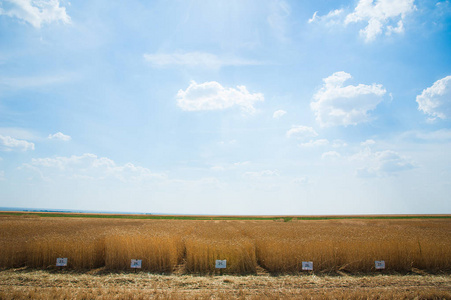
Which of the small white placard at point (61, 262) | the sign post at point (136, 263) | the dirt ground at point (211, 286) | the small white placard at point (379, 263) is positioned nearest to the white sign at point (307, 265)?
the dirt ground at point (211, 286)

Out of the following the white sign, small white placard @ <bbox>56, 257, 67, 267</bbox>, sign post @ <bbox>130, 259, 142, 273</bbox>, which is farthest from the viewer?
small white placard @ <bbox>56, 257, 67, 267</bbox>

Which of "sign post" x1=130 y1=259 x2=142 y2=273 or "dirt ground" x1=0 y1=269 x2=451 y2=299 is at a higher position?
"sign post" x1=130 y1=259 x2=142 y2=273

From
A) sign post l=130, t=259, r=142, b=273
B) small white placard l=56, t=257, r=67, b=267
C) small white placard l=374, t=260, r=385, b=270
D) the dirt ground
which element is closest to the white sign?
the dirt ground

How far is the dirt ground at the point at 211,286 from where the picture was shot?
24.6 feet

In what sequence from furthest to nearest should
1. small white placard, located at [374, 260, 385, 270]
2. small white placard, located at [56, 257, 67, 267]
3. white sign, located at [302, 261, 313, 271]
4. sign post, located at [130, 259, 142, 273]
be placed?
small white placard, located at [374, 260, 385, 270] → small white placard, located at [56, 257, 67, 267] → sign post, located at [130, 259, 142, 273] → white sign, located at [302, 261, 313, 271]

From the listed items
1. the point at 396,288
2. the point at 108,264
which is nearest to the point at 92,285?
the point at 108,264

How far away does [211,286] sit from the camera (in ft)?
28.6

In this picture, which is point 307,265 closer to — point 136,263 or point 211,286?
point 211,286

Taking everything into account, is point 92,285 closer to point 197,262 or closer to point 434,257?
point 197,262

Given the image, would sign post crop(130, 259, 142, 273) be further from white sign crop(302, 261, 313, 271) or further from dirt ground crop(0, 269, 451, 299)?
white sign crop(302, 261, 313, 271)

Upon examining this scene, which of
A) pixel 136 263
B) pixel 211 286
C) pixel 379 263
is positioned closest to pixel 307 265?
pixel 379 263

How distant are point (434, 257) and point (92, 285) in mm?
14833

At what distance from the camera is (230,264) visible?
10.6m

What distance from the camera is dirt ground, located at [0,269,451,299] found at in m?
7.51
